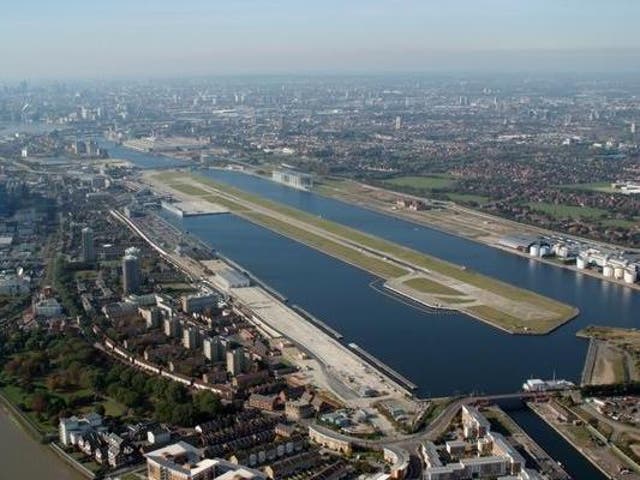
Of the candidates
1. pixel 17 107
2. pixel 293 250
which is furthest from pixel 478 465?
pixel 17 107

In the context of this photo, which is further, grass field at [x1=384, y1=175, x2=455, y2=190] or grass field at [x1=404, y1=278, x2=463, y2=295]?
grass field at [x1=384, y1=175, x2=455, y2=190]

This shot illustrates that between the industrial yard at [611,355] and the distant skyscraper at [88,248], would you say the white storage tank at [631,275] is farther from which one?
the distant skyscraper at [88,248]

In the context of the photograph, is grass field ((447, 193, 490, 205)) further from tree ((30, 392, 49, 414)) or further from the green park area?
tree ((30, 392, 49, 414))

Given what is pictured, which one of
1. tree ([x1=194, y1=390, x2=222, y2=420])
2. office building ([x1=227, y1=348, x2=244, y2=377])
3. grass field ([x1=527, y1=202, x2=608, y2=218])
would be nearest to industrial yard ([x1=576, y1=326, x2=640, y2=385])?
office building ([x1=227, y1=348, x2=244, y2=377])

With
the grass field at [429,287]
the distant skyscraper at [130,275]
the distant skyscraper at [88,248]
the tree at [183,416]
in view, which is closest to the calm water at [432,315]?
the grass field at [429,287]

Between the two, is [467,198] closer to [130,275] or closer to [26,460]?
[130,275]
